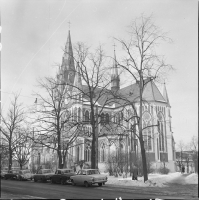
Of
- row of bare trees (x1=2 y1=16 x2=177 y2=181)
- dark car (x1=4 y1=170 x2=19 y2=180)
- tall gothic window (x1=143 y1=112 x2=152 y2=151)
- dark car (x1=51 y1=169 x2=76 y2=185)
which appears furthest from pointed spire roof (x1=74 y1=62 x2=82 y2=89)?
dark car (x1=4 y1=170 x2=19 y2=180)

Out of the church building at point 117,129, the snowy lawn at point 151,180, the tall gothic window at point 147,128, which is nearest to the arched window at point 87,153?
the church building at point 117,129

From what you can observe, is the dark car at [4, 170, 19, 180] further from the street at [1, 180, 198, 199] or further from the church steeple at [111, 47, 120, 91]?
the church steeple at [111, 47, 120, 91]

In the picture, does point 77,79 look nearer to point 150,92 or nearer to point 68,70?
point 68,70

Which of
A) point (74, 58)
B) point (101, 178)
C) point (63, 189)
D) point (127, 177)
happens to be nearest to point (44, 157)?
point (63, 189)

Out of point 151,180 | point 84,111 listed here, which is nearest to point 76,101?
point 84,111

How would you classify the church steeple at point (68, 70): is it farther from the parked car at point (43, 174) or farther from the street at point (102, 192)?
the street at point (102, 192)

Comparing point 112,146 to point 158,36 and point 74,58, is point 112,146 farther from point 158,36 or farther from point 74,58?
point 158,36
